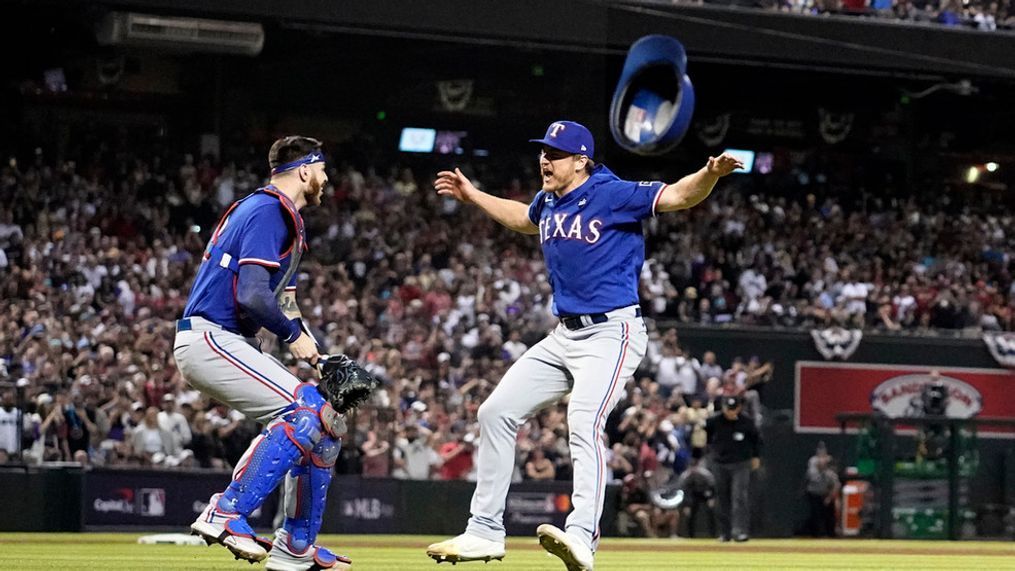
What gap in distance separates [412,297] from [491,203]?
13.4 m

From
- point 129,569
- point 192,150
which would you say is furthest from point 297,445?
point 192,150

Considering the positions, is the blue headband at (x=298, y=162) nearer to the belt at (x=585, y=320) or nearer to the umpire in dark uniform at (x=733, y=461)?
the belt at (x=585, y=320)

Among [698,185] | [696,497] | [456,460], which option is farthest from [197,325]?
[696,497]

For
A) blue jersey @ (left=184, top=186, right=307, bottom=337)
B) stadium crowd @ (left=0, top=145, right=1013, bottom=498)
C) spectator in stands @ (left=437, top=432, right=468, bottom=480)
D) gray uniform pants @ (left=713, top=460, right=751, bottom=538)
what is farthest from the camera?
spectator in stands @ (left=437, top=432, right=468, bottom=480)

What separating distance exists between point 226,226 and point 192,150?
2048 cm

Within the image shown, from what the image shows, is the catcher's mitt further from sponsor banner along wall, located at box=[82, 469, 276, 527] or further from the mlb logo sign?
the mlb logo sign

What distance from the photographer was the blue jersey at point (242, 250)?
7527 mm

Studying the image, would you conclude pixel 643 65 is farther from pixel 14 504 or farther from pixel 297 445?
pixel 297 445

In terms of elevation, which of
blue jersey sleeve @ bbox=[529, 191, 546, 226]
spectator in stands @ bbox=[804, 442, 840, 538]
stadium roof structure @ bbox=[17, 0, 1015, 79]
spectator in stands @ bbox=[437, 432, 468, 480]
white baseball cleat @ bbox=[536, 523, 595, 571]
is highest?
stadium roof structure @ bbox=[17, 0, 1015, 79]

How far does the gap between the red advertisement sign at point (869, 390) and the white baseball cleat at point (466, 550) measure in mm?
16245

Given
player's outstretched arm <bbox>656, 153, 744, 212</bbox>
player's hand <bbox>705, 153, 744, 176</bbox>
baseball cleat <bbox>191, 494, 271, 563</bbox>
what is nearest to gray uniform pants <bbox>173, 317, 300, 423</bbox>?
baseball cleat <bbox>191, 494, 271, 563</bbox>

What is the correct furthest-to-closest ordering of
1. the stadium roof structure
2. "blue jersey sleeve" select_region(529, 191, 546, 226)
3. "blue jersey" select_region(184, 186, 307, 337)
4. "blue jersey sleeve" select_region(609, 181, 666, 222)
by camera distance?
the stadium roof structure, "blue jersey sleeve" select_region(529, 191, 546, 226), "blue jersey sleeve" select_region(609, 181, 666, 222), "blue jersey" select_region(184, 186, 307, 337)

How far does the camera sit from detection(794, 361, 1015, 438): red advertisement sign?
23672mm

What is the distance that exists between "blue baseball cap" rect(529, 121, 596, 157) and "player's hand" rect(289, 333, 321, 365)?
1483 mm
